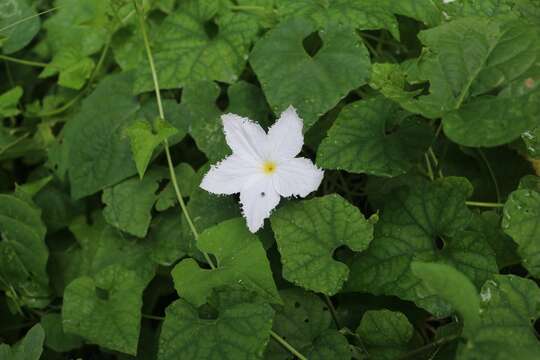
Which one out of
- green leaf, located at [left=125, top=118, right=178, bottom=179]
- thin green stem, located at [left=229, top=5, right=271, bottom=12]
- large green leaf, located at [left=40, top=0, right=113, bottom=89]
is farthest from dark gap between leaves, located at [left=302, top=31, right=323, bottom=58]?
large green leaf, located at [left=40, top=0, right=113, bottom=89]

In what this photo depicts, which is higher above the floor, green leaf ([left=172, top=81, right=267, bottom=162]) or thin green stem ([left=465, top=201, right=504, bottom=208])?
green leaf ([left=172, top=81, right=267, bottom=162])

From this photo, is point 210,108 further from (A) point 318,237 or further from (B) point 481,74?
(B) point 481,74

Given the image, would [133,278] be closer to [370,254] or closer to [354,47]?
[370,254]

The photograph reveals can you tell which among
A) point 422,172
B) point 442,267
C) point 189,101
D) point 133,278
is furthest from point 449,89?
point 133,278

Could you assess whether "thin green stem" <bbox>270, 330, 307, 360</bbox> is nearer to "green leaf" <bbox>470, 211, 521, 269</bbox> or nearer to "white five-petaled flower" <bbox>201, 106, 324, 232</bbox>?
"white five-petaled flower" <bbox>201, 106, 324, 232</bbox>

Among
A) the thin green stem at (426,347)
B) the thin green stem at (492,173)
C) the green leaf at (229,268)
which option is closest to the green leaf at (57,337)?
the green leaf at (229,268)

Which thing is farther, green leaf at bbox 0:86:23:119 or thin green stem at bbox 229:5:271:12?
green leaf at bbox 0:86:23:119

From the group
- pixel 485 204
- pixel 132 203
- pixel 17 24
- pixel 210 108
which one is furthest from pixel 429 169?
pixel 17 24

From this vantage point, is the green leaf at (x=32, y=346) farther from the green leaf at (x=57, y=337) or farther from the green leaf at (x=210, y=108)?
the green leaf at (x=210, y=108)
